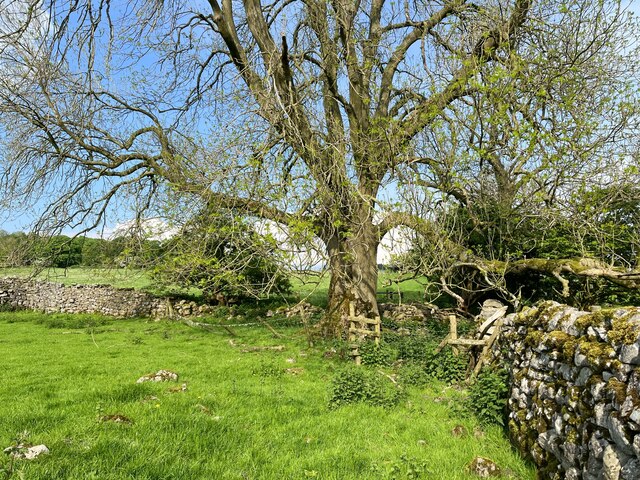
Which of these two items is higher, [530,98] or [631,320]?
[530,98]

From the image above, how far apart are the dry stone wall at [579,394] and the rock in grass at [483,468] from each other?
0.45m

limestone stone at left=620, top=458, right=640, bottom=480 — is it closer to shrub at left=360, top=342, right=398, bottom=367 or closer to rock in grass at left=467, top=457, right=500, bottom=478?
rock in grass at left=467, top=457, right=500, bottom=478

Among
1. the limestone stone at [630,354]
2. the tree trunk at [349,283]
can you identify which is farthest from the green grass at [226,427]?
the tree trunk at [349,283]

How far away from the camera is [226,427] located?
5.66 metres

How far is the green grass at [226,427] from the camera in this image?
4449 mm

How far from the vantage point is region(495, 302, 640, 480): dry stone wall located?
3.37 meters

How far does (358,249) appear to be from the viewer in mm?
12602

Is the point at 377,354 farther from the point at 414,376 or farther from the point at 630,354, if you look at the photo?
the point at 630,354

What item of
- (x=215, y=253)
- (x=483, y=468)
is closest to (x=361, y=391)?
(x=483, y=468)

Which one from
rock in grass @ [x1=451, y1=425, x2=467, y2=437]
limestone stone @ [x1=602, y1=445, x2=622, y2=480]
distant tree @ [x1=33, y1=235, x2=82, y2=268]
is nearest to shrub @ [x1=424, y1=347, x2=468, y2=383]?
rock in grass @ [x1=451, y1=425, x2=467, y2=437]

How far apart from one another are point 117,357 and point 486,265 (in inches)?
417

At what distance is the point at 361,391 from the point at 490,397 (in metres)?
2.15

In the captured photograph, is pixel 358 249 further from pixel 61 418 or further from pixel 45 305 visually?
pixel 45 305

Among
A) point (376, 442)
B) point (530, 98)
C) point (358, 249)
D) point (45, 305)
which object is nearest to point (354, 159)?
point (358, 249)
